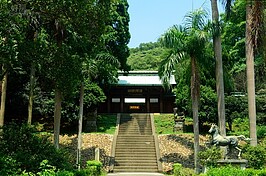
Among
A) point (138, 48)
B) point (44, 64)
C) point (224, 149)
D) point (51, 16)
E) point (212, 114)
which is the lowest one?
point (224, 149)

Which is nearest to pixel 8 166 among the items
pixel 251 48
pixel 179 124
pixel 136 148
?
pixel 251 48

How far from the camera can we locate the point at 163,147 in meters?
20.9

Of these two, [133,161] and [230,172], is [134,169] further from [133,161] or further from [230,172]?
[230,172]

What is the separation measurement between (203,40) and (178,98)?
362 inches

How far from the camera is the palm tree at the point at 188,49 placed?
51.0 ft

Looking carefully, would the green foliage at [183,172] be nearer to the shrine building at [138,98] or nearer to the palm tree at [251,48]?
the palm tree at [251,48]

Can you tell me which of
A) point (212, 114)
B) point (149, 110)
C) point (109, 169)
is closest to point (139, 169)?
point (109, 169)

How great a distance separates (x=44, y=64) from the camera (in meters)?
11.9

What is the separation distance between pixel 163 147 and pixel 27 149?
11770 millimetres

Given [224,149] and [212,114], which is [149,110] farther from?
[224,149]

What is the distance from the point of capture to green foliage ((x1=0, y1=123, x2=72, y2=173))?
9.70m

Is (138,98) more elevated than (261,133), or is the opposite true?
(138,98)

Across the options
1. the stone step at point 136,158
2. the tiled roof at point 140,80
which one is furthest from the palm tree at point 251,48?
the tiled roof at point 140,80

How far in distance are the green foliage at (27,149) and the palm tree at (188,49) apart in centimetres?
682
